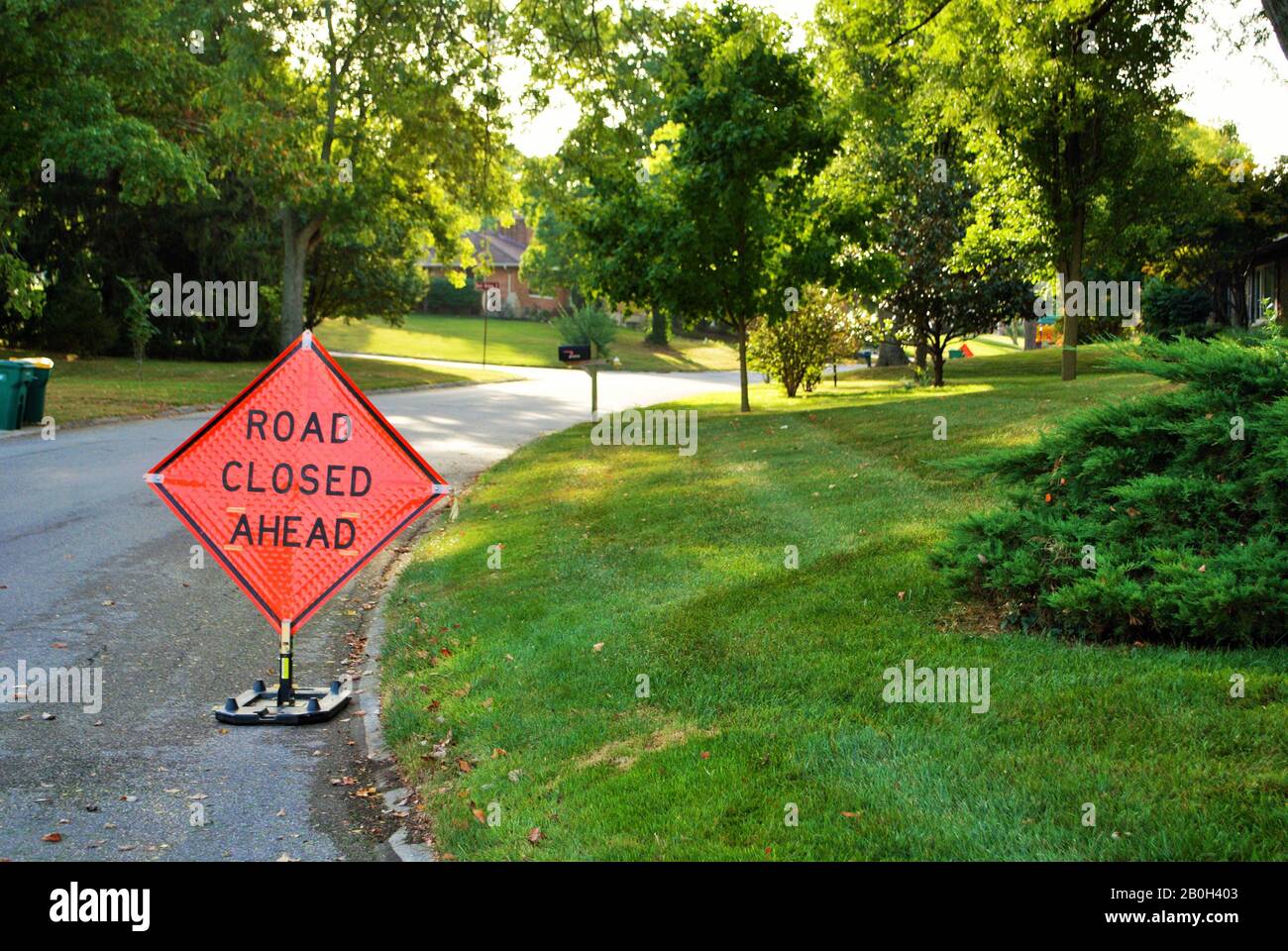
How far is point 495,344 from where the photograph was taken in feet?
245

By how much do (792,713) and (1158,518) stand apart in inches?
99.9

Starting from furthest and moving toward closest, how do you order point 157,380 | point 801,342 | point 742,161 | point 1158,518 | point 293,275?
point 293,275 → point 157,380 → point 801,342 → point 742,161 → point 1158,518

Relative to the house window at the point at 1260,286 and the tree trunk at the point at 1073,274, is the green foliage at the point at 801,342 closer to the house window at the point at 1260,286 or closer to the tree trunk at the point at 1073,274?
the tree trunk at the point at 1073,274

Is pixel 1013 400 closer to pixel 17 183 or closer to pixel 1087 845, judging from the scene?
pixel 1087 845

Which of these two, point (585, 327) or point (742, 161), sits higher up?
point (742, 161)

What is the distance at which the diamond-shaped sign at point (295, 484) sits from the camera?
23.8 ft

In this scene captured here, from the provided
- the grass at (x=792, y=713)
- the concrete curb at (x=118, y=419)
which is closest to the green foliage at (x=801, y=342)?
the concrete curb at (x=118, y=419)

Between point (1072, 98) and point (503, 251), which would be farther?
point (503, 251)

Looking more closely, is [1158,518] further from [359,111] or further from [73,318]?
[73,318]

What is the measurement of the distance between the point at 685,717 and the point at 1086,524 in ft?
8.93

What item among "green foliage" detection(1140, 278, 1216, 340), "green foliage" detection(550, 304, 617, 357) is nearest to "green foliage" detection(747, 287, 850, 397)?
"green foliage" detection(550, 304, 617, 357)

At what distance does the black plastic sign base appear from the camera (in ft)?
23.4

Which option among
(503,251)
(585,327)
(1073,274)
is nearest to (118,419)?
(1073,274)

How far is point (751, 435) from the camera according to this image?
65.7 ft
